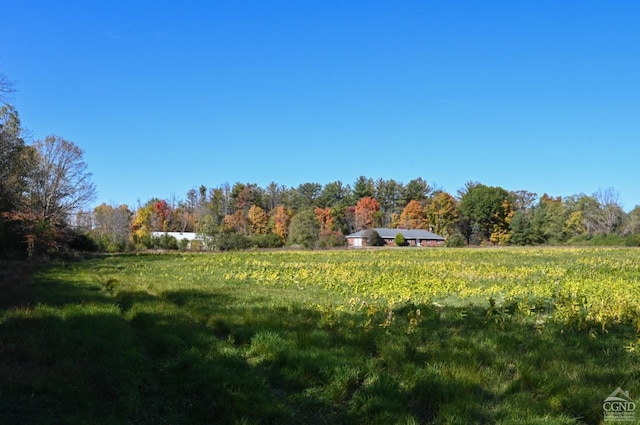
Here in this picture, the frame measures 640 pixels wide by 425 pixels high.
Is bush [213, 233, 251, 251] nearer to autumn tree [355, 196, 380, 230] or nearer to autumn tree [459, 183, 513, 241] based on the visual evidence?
autumn tree [355, 196, 380, 230]

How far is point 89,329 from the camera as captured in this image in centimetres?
795

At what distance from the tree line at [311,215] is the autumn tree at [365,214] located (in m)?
0.26

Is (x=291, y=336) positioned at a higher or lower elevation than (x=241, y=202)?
lower

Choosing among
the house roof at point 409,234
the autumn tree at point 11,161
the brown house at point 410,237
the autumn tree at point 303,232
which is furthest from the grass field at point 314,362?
the house roof at point 409,234

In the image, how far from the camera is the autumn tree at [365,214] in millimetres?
108125

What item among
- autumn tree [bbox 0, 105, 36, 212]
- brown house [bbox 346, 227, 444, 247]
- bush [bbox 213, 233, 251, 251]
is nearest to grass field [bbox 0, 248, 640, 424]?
autumn tree [bbox 0, 105, 36, 212]

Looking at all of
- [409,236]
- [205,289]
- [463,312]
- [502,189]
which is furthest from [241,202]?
[463,312]

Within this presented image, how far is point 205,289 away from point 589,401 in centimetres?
1250

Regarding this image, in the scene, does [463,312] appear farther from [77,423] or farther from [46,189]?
[46,189]

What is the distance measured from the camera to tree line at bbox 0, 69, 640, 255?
45344 mm

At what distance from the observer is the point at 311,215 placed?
80812mm

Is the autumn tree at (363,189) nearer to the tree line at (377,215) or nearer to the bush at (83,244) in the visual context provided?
the tree line at (377,215)

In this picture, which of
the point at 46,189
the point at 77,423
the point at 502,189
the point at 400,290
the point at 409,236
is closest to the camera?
the point at 77,423

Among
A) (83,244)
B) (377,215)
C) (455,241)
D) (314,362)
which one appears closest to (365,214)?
(377,215)
